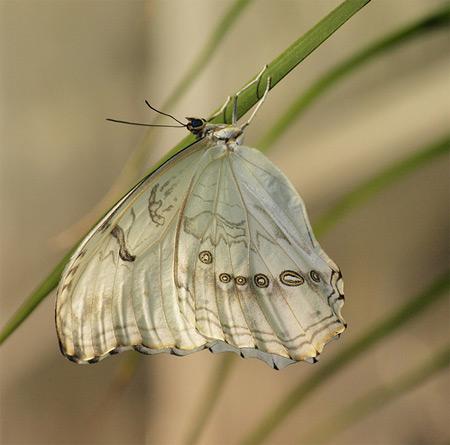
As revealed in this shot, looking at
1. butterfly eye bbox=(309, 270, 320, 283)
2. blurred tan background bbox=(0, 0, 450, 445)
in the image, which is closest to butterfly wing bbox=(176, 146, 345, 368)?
butterfly eye bbox=(309, 270, 320, 283)

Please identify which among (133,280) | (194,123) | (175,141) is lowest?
(175,141)

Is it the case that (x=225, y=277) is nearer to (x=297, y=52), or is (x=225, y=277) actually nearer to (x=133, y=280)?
(x=133, y=280)

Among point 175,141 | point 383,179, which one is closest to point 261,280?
point 383,179

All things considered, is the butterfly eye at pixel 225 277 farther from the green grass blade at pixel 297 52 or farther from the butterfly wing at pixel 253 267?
the green grass blade at pixel 297 52

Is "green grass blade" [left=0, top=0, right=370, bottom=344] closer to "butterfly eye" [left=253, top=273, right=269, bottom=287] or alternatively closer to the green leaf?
the green leaf

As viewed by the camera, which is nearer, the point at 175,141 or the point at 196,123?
the point at 196,123

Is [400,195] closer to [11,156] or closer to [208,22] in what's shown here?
[208,22]

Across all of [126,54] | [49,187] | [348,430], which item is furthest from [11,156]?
[348,430]
